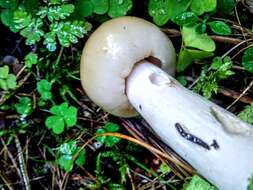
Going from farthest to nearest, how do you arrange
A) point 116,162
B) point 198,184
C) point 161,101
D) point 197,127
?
1. point 116,162
2. point 198,184
3. point 161,101
4. point 197,127

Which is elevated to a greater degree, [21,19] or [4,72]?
[21,19]

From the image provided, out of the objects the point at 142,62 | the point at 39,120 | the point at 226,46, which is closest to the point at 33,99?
the point at 39,120

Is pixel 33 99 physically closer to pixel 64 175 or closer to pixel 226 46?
pixel 64 175

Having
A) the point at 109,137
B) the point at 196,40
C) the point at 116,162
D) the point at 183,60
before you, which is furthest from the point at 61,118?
the point at 196,40

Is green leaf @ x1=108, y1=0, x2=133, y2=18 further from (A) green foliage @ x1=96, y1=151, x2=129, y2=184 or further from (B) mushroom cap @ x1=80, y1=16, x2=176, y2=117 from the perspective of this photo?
(A) green foliage @ x1=96, y1=151, x2=129, y2=184

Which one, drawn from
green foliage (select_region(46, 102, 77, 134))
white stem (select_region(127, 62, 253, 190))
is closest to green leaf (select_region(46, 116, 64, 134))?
green foliage (select_region(46, 102, 77, 134))

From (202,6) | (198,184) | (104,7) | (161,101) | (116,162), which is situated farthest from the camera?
(116,162)

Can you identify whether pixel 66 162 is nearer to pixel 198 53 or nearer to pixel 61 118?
pixel 61 118
